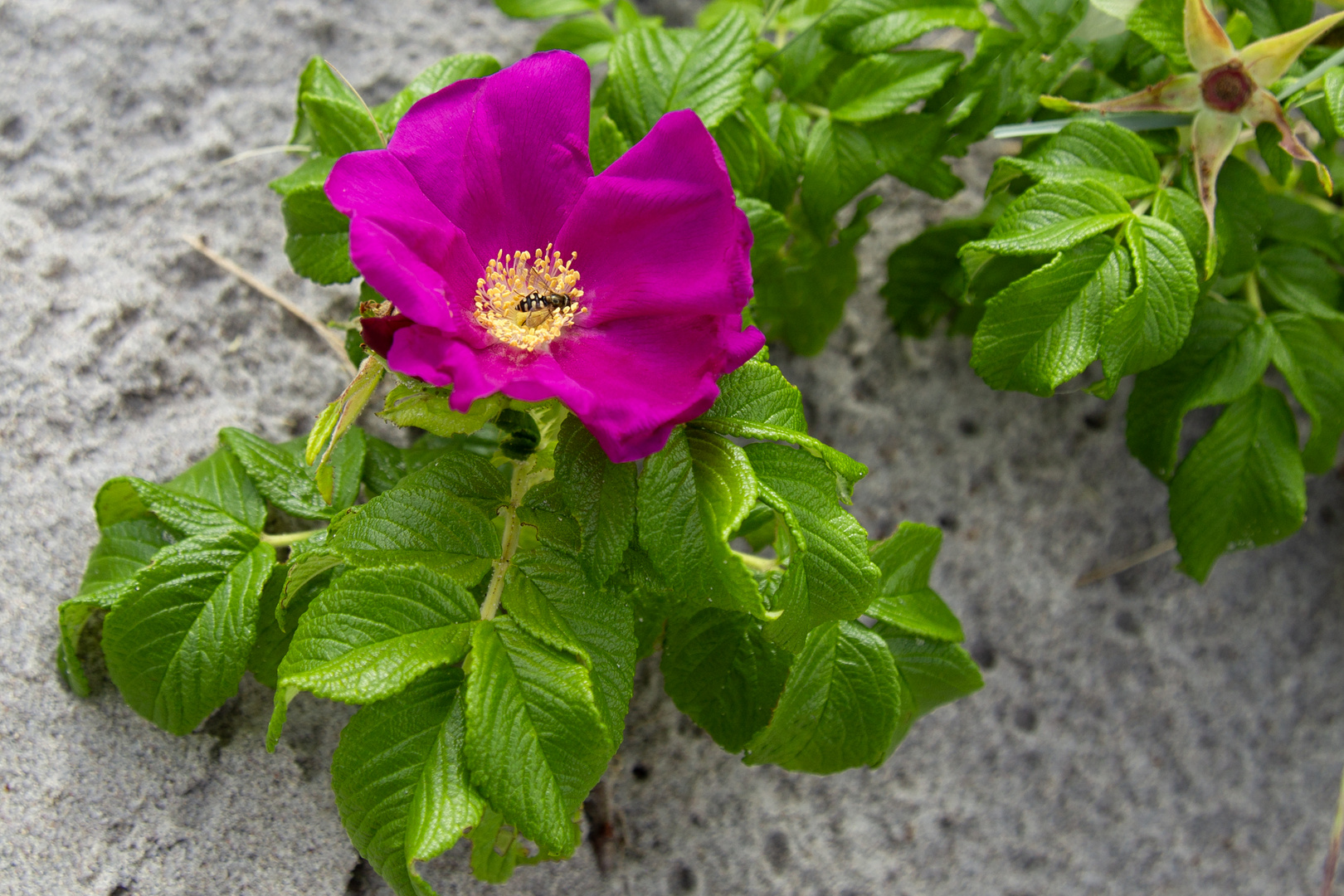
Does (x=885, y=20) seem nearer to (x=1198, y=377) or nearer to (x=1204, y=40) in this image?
(x=1204, y=40)

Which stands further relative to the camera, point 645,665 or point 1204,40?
point 645,665

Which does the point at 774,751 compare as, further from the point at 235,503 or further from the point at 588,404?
the point at 235,503

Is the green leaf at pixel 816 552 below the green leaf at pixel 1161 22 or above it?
below

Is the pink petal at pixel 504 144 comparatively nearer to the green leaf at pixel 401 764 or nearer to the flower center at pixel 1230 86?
the green leaf at pixel 401 764

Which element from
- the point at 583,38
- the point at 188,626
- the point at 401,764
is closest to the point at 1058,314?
the point at 583,38

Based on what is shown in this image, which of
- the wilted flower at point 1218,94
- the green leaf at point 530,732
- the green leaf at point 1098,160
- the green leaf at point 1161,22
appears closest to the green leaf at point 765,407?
the green leaf at point 530,732

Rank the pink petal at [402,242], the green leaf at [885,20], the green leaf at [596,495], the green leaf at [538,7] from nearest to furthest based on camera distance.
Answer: the pink petal at [402,242]
the green leaf at [596,495]
the green leaf at [885,20]
the green leaf at [538,7]
